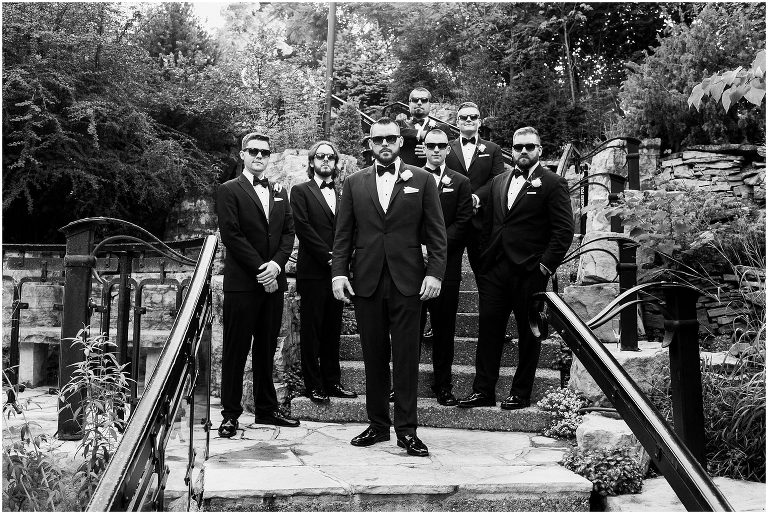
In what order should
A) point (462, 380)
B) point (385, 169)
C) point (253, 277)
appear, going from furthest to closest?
point (462, 380)
point (253, 277)
point (385, 169)

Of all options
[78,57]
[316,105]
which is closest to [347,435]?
[316,105]

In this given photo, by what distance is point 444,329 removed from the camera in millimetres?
5336

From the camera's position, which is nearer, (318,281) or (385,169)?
(385,169)

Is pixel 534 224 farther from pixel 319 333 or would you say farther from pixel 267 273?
pixel 267 273

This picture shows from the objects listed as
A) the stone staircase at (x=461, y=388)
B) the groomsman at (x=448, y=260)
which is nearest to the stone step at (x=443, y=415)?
the stone staircase at (x=461, y=388)

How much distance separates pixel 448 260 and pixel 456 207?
0.41m

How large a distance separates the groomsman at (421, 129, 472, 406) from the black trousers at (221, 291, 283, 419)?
112cm

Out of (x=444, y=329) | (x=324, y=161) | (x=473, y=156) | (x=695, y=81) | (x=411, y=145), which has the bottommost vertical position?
(x=444, y=329)

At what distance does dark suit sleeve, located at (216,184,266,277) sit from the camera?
4848 millimetres

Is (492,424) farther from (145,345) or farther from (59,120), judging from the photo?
(59,120)

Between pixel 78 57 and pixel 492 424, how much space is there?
10.8 metres

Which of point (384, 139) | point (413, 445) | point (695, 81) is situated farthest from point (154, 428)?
point (695, 81)

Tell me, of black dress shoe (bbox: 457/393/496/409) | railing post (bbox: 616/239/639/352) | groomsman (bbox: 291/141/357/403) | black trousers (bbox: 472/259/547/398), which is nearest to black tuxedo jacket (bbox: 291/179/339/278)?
groomsman (bbox: 291/141/357/403)

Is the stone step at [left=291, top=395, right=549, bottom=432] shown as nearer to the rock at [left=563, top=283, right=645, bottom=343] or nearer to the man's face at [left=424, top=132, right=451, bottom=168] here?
the rock at [left=563, top=283, right=645, bottom=343]
